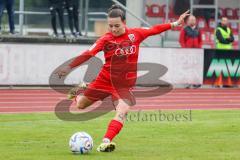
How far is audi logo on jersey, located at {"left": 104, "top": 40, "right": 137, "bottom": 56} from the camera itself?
12234 mm

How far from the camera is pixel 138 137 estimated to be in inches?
541

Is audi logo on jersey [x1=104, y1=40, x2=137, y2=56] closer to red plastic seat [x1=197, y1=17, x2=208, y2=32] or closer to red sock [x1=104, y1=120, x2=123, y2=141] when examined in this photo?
red sock [x1=104, y1=120, x2=123, y2=141]

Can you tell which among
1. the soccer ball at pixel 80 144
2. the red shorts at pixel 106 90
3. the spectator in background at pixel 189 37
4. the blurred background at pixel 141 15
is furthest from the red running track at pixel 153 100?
the soccer ball at pixel 80 144

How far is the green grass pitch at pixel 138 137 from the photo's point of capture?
11.5 m

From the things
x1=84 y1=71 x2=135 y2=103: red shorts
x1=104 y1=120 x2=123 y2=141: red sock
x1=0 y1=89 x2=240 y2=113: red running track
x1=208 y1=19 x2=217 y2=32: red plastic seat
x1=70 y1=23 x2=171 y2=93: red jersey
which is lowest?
x1=0 y1=89 x2=240 y2=113: red running track

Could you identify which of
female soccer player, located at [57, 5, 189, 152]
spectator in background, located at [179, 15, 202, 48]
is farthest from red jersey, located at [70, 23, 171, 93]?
spectator in background, located at [179, 15, 202, 48]

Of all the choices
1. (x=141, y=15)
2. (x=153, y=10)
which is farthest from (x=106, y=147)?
(x=153, y=10)

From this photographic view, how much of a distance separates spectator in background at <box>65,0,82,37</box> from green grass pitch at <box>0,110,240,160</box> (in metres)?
7.89

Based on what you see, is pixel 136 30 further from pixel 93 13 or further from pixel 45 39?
pixel 93 13

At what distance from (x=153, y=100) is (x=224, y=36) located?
612 cm

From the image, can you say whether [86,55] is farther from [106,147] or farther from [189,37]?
[189,37]

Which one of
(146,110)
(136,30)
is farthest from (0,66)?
(136,30)

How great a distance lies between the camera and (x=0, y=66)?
78.1ft

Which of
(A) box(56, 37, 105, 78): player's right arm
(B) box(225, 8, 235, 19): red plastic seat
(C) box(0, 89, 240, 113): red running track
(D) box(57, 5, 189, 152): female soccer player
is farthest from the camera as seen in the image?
(B) box(225, 8, 235, 19): red plastic seat
